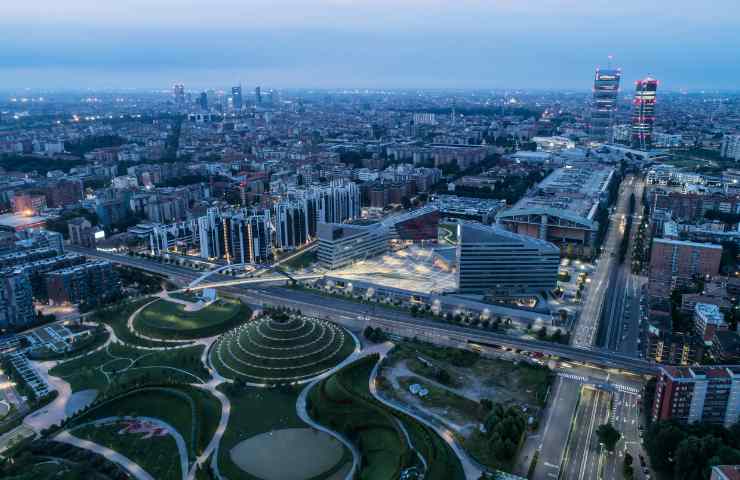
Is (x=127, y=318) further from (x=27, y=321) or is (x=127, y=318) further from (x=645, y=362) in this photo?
(x=645, y=362)

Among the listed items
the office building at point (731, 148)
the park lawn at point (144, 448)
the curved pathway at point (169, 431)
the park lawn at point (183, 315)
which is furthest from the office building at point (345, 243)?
the office building at point (731, 148)

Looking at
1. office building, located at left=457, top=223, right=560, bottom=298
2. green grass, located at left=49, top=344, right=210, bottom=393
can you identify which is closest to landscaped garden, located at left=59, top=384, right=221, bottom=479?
green grass, located at left=49, top=344, right=210, bottom=393

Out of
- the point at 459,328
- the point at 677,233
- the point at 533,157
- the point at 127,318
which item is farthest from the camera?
the point at 533,157

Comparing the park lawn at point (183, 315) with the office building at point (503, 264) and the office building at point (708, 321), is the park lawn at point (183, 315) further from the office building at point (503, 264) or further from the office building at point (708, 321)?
the office building at point (708, 321)

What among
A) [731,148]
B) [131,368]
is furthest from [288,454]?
[731,148]

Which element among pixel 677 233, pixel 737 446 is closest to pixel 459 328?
pixel 737 446

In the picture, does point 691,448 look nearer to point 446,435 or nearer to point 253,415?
point 446,435
